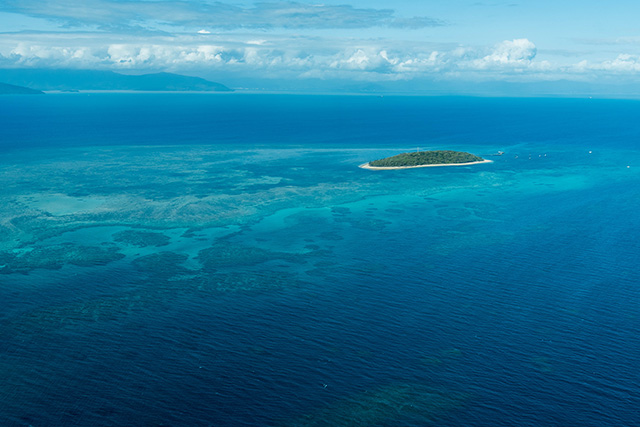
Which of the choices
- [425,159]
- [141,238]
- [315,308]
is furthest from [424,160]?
[315,308]

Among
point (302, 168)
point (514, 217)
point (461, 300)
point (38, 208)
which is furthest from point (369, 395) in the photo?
point (302, 168)

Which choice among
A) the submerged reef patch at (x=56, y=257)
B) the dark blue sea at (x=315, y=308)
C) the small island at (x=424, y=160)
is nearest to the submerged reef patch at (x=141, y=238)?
the dark blue sea at (x=315, y=308)

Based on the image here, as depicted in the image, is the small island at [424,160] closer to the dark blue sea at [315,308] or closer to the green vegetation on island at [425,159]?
the green vegetation on island at [425,159]

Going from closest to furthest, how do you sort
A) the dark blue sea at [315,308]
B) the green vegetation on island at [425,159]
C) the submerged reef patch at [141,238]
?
the dark blue sea at [315,308] < the submerged reef patch at [141,238] < the green vegetation on island at [425,159]

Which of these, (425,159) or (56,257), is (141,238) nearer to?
(56,257)

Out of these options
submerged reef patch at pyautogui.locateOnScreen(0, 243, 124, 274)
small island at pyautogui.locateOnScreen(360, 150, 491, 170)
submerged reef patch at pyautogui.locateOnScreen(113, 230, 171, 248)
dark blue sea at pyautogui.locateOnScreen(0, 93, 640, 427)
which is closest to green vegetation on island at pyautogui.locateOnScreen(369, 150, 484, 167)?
small island at pyautogui.locateOnScreen(360, 150, 491, 170)

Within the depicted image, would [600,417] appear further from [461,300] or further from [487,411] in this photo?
[461,300]
